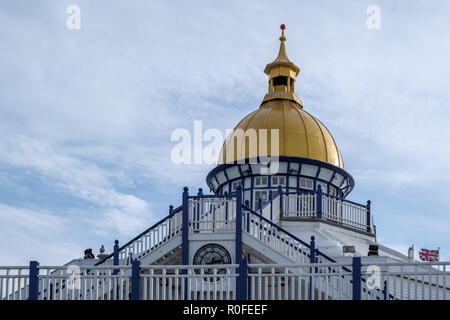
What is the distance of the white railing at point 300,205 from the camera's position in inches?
1087

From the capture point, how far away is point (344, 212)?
28234mm

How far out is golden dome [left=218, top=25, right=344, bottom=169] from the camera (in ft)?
106

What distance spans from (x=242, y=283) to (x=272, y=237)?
5.29 meters

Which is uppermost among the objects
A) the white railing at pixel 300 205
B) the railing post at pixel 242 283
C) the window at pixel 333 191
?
the window at pixel 333 191

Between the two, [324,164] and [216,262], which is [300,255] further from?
[324,164]

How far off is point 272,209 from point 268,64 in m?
12.0

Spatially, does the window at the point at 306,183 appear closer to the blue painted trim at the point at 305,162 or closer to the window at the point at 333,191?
the blue painted trim at the point at 305,162

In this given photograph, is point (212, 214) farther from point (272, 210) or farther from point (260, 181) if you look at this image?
point (260, 181)

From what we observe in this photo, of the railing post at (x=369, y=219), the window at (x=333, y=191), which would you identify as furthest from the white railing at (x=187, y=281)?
the window at (x=333, y=191)

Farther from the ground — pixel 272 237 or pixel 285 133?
pixel 285 133

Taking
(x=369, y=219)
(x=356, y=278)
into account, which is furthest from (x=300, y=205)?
(x=356, y=278)

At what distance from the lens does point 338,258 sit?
22.9 meters

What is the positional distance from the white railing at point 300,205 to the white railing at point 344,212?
1.25ft
